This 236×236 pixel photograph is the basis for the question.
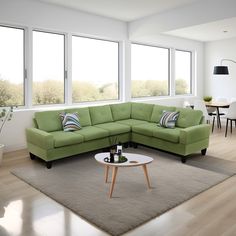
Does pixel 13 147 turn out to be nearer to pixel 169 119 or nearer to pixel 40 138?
pixel 40 138

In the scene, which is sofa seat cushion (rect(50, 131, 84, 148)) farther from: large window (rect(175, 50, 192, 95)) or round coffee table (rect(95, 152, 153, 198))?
large window (rect(175, 50, 192, 95))

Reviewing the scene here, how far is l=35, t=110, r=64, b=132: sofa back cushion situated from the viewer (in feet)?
15.2

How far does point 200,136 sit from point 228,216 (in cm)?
198

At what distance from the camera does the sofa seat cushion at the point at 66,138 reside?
413 centimetres

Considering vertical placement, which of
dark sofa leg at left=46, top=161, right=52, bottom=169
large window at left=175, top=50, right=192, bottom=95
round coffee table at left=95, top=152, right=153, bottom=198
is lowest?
dark sofa leg at left=46, top=161, right=52, bottom=169

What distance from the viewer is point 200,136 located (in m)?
4.53

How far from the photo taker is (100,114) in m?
5.46

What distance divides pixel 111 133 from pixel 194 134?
55.8 inches

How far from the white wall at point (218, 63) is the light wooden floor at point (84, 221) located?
18.0ft

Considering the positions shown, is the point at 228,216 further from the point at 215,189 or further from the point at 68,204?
the point at 68,204

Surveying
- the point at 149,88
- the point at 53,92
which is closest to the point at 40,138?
the point at 53,92

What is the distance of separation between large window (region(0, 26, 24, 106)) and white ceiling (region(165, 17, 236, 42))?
11.8ft

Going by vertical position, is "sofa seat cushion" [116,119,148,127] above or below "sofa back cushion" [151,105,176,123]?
below

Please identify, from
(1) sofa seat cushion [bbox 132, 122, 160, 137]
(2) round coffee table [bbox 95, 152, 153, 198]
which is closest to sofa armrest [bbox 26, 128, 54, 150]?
(2) round coffee table [bbox 95, 152, 153, 198]
